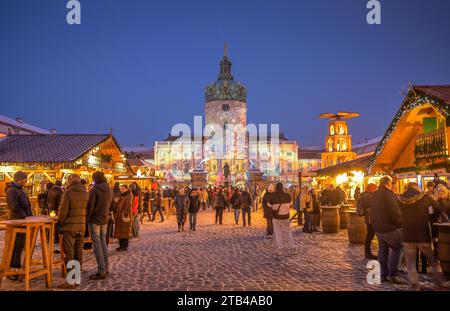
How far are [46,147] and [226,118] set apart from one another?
215ft

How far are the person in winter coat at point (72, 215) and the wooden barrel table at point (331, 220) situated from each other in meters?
8.81

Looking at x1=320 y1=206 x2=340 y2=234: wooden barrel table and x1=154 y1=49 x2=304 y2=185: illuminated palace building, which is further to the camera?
x1=154 y1=49 x2=304 y2=185: illuminated palace building

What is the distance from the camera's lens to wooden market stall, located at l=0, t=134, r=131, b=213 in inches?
705

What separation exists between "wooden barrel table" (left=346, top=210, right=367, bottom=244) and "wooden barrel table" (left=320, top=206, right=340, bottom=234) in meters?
2.33

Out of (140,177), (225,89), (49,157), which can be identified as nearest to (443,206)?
(49,157)

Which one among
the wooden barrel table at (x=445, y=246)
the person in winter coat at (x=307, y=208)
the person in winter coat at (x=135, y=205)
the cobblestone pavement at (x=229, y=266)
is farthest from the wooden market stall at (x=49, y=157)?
the wooden barrel table at (x=445, y=246)

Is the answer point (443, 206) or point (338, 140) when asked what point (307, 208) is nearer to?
point (443, 206)

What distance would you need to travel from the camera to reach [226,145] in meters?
80.9

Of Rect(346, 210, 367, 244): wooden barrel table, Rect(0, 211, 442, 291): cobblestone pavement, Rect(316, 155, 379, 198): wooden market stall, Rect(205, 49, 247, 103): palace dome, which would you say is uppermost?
Rect(205, 49, 247, 103): palace dome

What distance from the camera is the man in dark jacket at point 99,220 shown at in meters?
6.84

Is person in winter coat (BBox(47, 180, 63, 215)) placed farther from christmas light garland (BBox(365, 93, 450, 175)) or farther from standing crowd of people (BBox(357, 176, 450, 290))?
christmas light garland (BBox(365, 93, 450, 175))

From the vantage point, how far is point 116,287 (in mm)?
6223

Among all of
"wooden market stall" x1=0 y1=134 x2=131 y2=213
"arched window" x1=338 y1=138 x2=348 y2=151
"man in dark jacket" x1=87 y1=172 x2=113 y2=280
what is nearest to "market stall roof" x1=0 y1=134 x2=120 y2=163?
"wooden market stall" x1=0 y1=134 x2=131 y2=213
